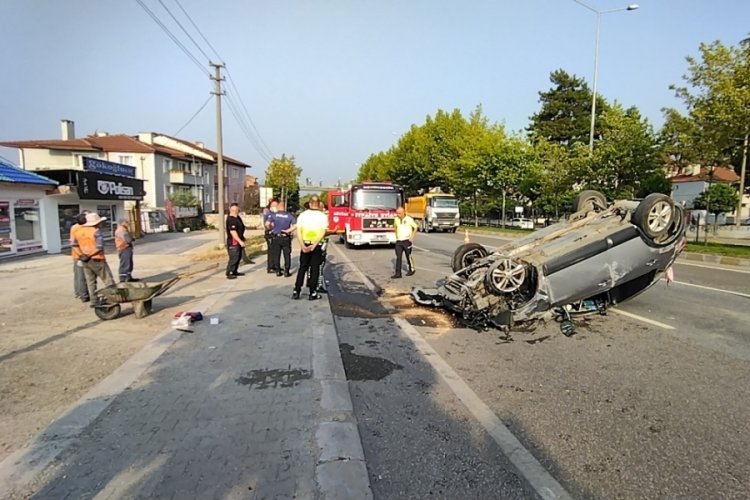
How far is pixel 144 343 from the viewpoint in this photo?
5.61 meters

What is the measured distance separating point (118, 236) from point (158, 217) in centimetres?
2521

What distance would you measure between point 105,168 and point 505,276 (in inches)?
857

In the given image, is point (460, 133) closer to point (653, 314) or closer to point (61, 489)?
point (653, 314)

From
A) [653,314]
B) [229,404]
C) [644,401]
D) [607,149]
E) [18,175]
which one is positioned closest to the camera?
[229,404]

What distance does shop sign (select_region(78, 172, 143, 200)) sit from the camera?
18.8m

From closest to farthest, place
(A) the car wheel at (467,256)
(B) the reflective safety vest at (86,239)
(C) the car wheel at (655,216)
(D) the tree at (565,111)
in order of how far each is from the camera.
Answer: (C) the car wheel at (655,216) < (B) the reflective safety vest at (86,239) < (A) the car wheel at (467,256) < (D) the tree at (565,111)

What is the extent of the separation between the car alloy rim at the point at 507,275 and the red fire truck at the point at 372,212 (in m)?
12.3

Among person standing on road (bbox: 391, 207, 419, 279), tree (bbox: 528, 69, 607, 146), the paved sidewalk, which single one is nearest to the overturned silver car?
the paved sidewalk

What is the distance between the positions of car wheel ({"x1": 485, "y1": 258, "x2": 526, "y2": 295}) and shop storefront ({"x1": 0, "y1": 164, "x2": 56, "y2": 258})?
630 inches

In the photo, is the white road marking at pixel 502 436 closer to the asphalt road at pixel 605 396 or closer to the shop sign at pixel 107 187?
the asphalt road at pixel 605 396

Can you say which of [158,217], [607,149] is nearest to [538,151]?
[607,149]

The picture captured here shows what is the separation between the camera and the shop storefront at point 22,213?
15.3 metres

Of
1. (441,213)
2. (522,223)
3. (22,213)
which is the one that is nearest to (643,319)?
(22,213)

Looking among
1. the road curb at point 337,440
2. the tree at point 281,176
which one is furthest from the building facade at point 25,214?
the tree at point 281,176
